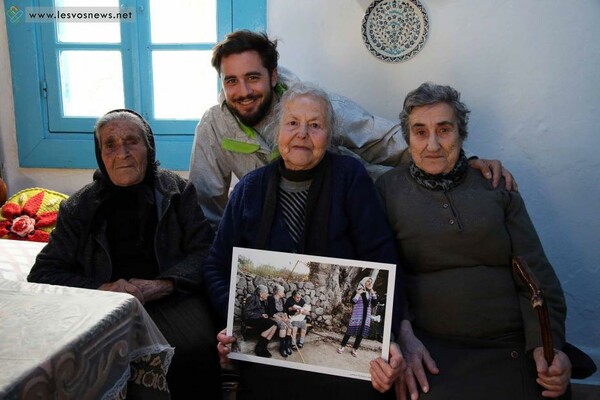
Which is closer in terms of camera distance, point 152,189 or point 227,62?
point 152,189

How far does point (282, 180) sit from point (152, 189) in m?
0.53

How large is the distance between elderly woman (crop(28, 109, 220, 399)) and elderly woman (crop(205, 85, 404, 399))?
144mm

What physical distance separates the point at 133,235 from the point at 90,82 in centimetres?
115

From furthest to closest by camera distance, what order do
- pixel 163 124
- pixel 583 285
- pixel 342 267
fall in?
pixel 163 124
pixel 583 285
pixel 342 267

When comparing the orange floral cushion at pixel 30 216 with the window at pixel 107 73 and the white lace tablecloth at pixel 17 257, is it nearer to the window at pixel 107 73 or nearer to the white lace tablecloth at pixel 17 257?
the white lace tablecloth at pixel 17 257

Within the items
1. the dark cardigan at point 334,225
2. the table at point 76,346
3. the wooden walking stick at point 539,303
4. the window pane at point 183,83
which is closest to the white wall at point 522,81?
the window pane at point 183,83

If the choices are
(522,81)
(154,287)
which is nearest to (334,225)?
(154,287)

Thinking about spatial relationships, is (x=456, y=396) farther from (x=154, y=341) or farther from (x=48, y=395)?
(x=48, y=395)

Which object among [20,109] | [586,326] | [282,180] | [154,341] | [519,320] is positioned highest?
[20,109]

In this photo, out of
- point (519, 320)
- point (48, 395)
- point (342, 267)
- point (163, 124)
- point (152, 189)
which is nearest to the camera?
point (48, 395)

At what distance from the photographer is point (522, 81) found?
2041 mm

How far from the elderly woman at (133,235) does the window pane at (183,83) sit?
2.21ft

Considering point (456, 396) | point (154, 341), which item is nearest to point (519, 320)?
point (456, 396)

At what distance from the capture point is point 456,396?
1.32 meters
